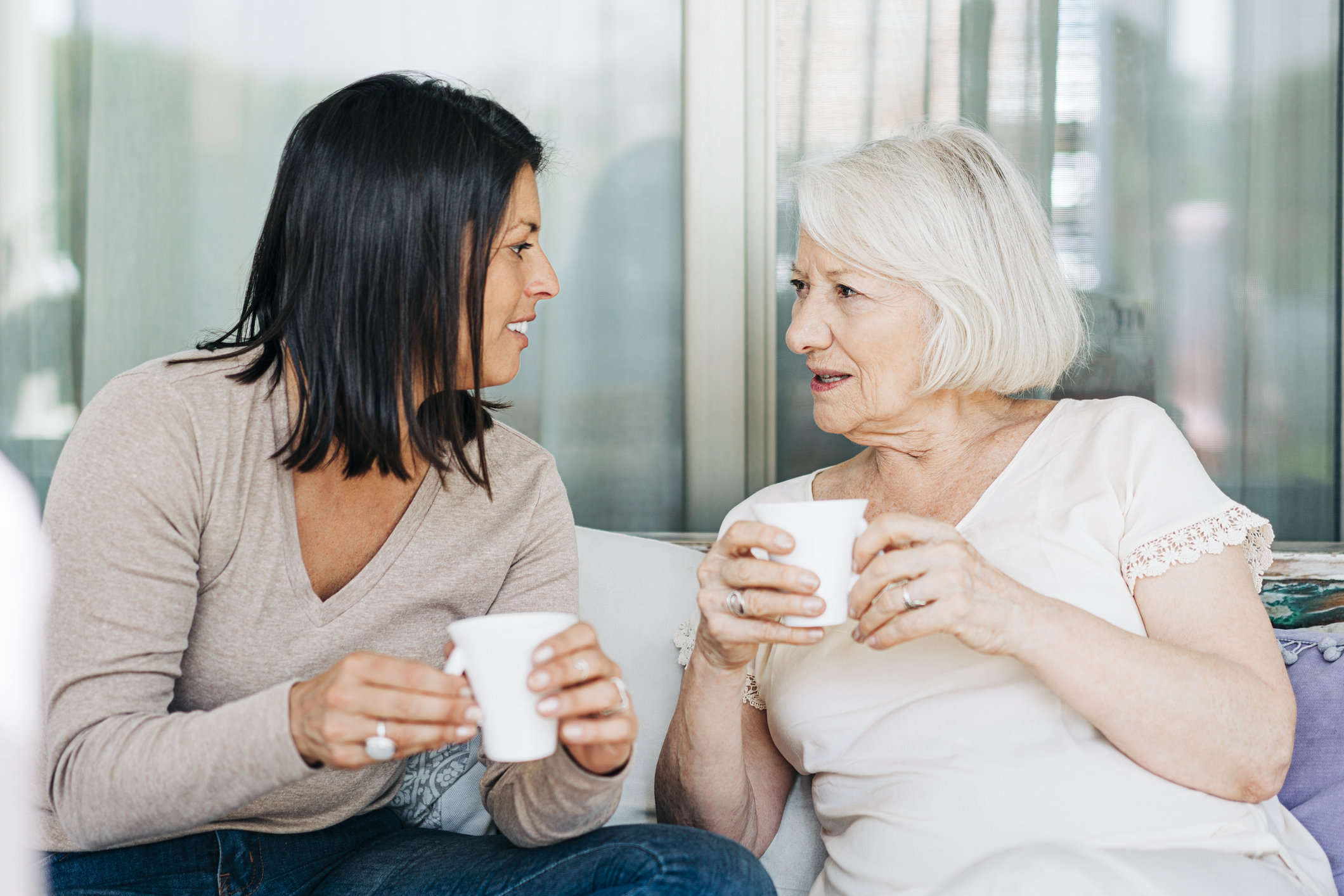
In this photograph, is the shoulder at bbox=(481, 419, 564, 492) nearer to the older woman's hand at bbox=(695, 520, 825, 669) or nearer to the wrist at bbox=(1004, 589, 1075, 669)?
the older woman's hand at bbox=(695, 520, 825, 669)

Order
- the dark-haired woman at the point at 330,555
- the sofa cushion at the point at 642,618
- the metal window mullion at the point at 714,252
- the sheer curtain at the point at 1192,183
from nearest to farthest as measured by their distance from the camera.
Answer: the dark-haired woman at the point at 330,555, the sofa cushion at the point at 642,618, the sheer curtain at the point at 1192,183, the metal window mullion at the point at 714,252

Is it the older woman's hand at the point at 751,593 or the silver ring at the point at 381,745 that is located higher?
the older woman's hand at the point at 751,593

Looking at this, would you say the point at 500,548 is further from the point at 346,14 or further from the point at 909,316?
the point at 346,14

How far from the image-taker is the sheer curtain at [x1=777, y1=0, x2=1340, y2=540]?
2.16 m

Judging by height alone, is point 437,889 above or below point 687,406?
below

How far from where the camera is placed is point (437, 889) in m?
1.09

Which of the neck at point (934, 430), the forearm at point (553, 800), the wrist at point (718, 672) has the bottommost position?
the forearm at point (553, 800)

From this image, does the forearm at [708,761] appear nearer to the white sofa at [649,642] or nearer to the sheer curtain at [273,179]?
the white sofa at [649,642]

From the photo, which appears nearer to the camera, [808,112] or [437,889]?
[437,889]

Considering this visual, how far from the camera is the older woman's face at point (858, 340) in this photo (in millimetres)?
1354

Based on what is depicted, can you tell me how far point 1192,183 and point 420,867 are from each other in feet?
6.65

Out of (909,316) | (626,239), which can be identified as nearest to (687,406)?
(626,239)

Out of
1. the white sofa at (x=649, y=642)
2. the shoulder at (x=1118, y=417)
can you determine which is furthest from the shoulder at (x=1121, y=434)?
the white sofa at (x=649, y=642)

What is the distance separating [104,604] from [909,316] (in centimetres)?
99
